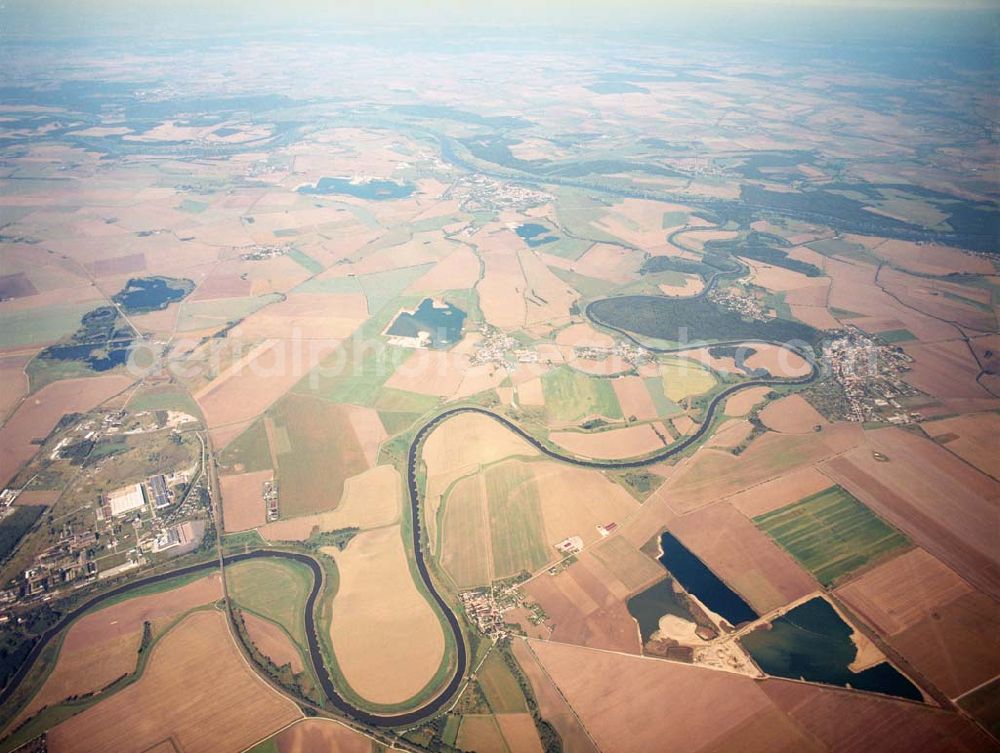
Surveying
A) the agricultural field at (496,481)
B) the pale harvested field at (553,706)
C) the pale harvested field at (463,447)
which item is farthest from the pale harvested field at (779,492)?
the pale harvested field at (553,706)

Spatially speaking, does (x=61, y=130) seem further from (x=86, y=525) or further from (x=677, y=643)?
(x=677, y=643)

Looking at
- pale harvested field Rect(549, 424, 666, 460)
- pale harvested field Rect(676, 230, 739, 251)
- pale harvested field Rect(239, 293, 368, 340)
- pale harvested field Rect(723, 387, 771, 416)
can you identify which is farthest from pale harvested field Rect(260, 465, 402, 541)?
pale harvested field Rect(676, 230, 739, 251)

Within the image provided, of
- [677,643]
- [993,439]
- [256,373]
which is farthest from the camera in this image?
[256,373]

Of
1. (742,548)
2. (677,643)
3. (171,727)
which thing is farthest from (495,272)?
(171,727)

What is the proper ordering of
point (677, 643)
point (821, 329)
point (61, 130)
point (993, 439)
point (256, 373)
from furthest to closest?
point (61, 130) → point (821, 329) → point (256, 373) → point (993, 439) → point (677, 643)

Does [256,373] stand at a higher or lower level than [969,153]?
lower

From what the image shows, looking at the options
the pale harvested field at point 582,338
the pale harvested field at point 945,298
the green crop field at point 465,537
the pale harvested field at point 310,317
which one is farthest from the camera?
the pale harvested field at point 945,298

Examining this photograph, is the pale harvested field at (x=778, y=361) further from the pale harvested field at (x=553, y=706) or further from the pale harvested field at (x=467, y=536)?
the pale harvested field at (x=553, y=706)

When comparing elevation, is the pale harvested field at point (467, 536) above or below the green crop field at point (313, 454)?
below

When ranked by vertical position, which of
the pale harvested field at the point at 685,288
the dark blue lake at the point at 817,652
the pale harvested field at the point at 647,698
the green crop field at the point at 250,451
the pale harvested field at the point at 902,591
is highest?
the pale harvested field at the point at 685,288
